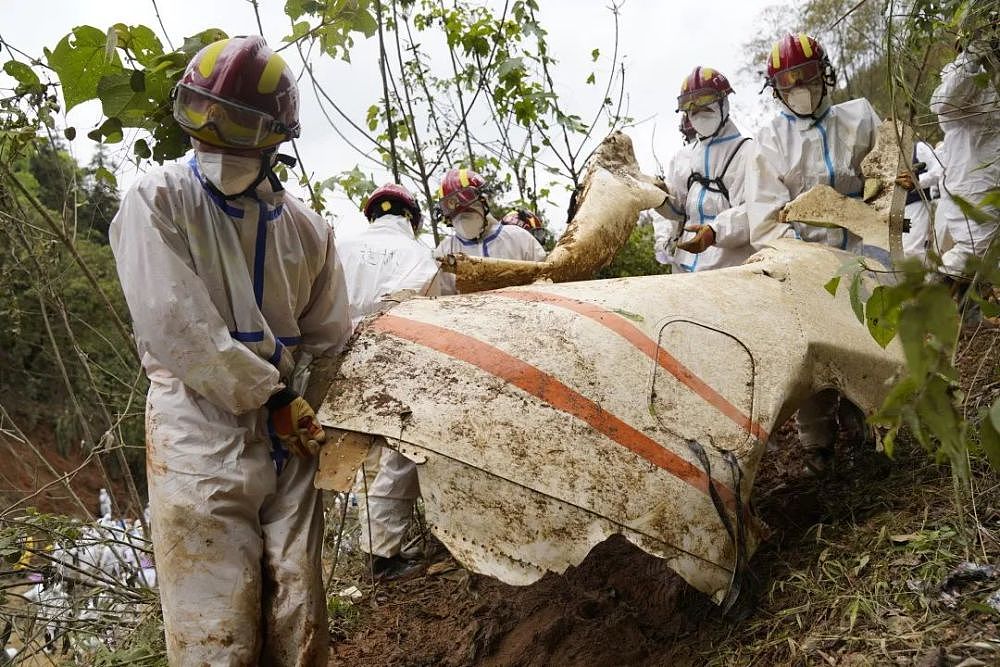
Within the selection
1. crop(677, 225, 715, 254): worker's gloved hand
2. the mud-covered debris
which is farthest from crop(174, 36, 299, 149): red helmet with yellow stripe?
crop(677, 225, 715, 254): worker's gloved hand

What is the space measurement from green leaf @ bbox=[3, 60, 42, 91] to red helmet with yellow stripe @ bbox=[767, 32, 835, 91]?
3.33 meters

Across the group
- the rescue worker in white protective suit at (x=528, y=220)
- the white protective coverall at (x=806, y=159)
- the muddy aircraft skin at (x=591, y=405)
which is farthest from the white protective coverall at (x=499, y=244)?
the muddy aircraft skin at (x=591, y=405)

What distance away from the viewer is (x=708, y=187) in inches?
188

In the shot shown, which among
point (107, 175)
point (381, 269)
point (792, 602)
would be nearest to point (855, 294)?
point (792, 602)

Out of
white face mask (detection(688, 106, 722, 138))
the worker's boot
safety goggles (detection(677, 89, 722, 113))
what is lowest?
the worker's boot

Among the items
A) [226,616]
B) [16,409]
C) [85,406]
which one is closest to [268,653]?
[226,616]

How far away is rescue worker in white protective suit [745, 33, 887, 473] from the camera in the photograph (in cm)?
386

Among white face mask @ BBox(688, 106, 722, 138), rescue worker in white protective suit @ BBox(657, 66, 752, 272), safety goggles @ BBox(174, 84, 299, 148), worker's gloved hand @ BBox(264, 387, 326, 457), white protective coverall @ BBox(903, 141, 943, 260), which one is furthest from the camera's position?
white protective coverall @ BBox(903, 141, 943, 260)

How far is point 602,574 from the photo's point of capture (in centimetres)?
295

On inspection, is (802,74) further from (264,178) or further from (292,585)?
(292,585)

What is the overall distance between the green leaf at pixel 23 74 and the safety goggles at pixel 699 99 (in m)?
3.41

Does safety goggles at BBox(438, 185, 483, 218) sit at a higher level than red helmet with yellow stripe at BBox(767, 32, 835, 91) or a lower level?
lower

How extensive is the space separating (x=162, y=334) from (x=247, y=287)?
0.28 meters

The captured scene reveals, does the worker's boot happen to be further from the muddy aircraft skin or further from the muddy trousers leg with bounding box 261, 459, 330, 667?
the muddy aircraft skin
